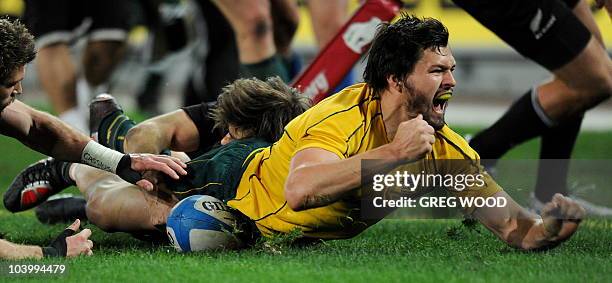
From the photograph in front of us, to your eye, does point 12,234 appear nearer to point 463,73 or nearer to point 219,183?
point 219,183

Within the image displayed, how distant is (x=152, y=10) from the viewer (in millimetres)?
11828

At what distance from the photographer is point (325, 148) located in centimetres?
468

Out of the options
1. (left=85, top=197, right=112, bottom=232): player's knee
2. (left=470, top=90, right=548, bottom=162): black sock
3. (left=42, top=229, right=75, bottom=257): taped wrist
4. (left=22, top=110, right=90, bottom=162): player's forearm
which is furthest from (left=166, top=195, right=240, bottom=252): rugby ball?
(left=470, top=90, right=548, bottom=162): black sock

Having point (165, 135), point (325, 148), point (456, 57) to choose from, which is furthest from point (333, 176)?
point (456, 57)

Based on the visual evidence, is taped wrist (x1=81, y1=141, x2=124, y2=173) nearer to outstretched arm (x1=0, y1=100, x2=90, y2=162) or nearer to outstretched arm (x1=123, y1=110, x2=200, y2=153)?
outstretched arm (x1=0, y1=100, x2=90, y2=162)

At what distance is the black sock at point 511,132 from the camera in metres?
6.62

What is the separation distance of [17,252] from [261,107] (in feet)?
4.35

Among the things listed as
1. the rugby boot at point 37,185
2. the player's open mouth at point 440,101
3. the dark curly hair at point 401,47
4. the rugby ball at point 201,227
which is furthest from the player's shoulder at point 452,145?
the rugby boot at point 37,185

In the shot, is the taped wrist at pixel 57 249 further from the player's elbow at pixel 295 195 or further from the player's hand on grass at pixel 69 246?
the player's elbow at pixel 295 195

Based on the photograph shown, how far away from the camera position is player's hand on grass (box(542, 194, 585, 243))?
4422 millimetres

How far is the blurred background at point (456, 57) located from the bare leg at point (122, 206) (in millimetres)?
6330

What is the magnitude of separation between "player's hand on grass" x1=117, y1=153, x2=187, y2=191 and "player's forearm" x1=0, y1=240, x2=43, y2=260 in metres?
0.59

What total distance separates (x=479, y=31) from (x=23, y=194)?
9556 mm

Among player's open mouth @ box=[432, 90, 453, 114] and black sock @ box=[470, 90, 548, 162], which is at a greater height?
player's open mouth @ box=[432, 90, 453, 114]
